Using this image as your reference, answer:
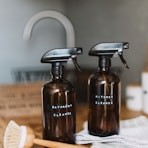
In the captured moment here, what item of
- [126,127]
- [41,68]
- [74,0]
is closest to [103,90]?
[126,127]

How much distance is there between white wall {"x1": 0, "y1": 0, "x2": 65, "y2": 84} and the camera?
115 cm

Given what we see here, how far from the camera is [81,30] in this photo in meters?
1.33

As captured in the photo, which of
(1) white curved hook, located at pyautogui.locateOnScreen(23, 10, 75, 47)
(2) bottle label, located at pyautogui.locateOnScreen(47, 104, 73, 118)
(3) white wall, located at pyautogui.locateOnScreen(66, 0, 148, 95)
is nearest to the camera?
(2) bottle label, located at pyautogui.locateOnScreen(47, 104, 73, 118)

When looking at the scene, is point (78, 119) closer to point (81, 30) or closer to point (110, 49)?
point (110, 49)

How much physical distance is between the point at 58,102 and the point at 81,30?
0.76 meters

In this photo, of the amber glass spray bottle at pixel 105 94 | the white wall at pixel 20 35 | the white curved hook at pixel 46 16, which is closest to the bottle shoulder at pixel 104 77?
the amber glass spray bottle at pixel 105 94

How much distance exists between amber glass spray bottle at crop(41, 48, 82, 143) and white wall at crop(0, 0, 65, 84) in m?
0.56

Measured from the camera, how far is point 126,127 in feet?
2.58

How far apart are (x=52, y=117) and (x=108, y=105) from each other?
14cm

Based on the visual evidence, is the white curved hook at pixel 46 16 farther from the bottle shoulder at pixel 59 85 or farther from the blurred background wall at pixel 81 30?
the bottle shoulder at pixel 59 85

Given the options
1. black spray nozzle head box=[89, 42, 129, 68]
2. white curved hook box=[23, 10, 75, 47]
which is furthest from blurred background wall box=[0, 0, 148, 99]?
black spray nozzle head box=[89, 42, 129, 68]

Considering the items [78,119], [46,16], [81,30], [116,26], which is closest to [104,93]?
[78,119]

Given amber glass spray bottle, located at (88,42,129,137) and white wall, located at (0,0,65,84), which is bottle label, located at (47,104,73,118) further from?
white wall, located at (0,0,65,84)

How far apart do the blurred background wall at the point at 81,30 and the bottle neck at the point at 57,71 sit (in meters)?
0.53
